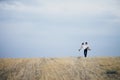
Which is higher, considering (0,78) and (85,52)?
(85,52)

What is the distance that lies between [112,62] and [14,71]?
7.69m

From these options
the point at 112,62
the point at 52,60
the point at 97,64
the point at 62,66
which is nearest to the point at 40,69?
the point at 62,66

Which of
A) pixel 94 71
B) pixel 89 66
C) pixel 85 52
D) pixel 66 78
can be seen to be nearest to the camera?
pixel 66 78

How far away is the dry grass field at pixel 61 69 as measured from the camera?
55.6 ft

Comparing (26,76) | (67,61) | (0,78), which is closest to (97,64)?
(67,61)

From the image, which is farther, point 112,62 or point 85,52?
point 85,52

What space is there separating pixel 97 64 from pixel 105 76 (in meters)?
2.94

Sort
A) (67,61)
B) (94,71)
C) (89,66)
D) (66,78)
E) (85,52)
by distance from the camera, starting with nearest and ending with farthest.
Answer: (66,78), (94,71), (89,66), (67,61), (85,52)

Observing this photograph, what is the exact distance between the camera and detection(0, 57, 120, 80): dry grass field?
16938 mm

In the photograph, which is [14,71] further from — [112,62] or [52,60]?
[112,62]

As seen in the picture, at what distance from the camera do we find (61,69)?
18609 mm

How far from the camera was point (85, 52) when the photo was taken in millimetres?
22969

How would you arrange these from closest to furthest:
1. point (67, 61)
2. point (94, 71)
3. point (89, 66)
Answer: point (94, 71)
point (89, 66)
point (67, 61)

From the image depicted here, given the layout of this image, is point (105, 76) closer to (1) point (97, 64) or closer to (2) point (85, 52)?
(1) point (97, 64)
